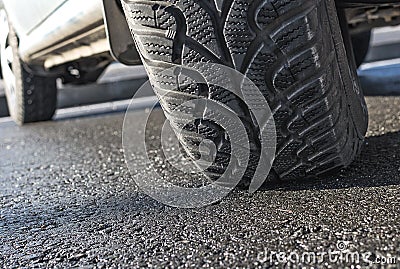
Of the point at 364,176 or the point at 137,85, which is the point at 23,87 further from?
the point at 364,176

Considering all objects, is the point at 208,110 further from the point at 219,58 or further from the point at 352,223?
the point at 352,223

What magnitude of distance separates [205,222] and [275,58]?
0.36 metres

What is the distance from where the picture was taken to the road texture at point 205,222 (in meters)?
1.01

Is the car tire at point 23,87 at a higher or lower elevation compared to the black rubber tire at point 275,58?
lower

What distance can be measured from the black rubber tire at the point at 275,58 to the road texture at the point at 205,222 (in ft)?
0.33

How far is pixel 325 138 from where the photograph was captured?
134cm

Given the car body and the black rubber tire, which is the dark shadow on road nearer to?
the black rubber tire

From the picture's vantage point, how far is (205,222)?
122 cm

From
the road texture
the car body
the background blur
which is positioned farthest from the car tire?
the road texture

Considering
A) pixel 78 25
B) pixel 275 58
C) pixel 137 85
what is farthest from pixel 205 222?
pixel 137 85

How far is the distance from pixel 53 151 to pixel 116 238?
1.48m

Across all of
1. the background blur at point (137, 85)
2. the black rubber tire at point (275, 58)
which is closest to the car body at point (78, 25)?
the black rubber tire at point (275, 58)

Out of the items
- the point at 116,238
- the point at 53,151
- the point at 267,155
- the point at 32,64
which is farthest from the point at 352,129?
the point at 32,64

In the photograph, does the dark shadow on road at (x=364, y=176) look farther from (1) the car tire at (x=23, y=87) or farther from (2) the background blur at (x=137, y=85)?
(1) the car tire at (x=23, y=87)
